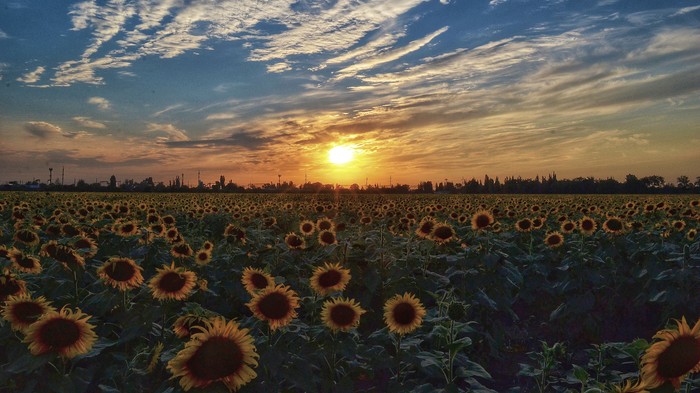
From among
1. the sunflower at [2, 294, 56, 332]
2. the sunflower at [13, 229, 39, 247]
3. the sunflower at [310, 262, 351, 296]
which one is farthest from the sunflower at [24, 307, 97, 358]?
the sunflower at [13, 229, 39, 247]

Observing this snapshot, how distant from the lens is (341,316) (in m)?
4.62

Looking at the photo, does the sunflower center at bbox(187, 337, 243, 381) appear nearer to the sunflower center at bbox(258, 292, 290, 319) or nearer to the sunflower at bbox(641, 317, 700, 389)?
the sunflower center at bbox(258, 292, 290, 319)

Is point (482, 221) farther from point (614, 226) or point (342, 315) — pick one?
point (342, 315)

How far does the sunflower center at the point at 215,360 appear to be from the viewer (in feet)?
9.87

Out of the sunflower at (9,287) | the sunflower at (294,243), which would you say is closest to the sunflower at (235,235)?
the sunflower at (294,243)

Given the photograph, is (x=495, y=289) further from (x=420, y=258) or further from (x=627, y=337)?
(x=627, y=337)

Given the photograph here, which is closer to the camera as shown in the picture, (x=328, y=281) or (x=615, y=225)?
(x=328, y=281)

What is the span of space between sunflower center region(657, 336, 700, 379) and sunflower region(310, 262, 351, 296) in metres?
3.26

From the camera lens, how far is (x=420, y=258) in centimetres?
805

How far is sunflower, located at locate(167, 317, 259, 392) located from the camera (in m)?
3.00

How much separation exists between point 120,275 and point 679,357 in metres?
4.60

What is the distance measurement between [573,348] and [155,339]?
7297 millimetres

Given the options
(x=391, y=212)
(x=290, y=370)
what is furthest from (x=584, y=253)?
(x=391, y=212)

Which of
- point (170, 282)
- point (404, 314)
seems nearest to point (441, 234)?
point (404, 314)
